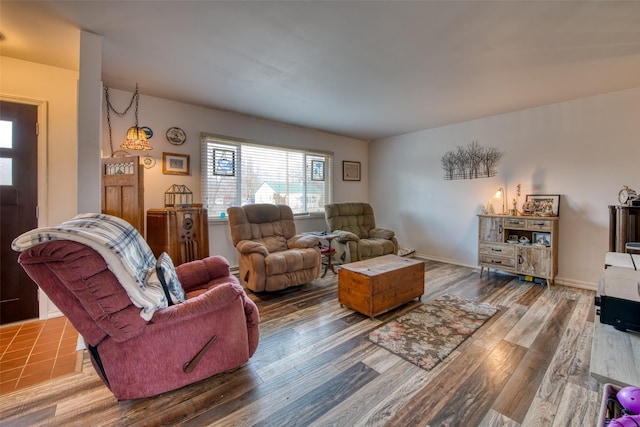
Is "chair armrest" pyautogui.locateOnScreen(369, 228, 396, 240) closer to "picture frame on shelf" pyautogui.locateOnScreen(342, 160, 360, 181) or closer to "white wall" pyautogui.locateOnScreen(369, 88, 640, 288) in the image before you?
"white wall" pyautogui.locateOnScreen(369, 88, 640, 288)

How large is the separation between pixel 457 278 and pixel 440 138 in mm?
2447

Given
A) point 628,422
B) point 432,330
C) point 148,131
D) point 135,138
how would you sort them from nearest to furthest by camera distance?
1. point 628,422
2. point 432,330
3. point 135,138
4. point 148,131

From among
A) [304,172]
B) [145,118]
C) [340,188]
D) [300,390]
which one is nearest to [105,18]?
[145,118]

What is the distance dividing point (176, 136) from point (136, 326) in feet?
9.37

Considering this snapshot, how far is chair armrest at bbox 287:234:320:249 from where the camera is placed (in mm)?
3496

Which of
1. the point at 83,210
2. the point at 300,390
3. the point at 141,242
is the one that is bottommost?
the point at 300,390

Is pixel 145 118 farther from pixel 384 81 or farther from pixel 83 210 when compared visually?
pixel 384 81

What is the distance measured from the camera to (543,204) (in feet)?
12.0

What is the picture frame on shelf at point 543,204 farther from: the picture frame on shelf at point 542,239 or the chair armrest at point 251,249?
the chair armrest at point 251,249

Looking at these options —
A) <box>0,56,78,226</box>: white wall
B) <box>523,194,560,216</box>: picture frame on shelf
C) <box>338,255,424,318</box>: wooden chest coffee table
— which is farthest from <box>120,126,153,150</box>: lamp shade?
<box>523,194,560,216</box>: picture frame on shelf

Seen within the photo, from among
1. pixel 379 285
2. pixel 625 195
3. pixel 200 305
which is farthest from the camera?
pixel 625 195

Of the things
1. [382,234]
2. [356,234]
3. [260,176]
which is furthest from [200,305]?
[382,234]

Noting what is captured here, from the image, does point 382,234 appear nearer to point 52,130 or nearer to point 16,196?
point 52,130

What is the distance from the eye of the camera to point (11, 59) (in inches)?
94.5
